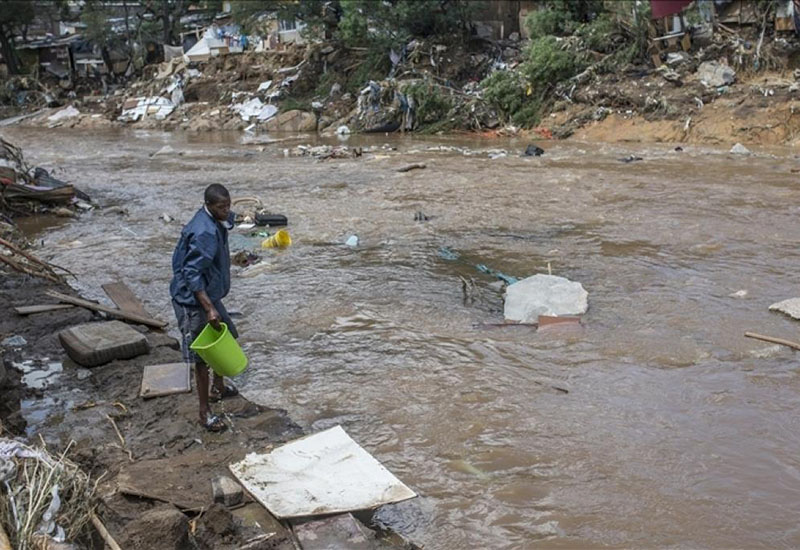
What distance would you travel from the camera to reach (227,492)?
3188mm

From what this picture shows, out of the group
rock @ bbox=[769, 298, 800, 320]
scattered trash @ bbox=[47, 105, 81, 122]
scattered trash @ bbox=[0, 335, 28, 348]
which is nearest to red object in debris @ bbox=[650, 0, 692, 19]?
rock @ bbox=[769, 298, 800, 320]

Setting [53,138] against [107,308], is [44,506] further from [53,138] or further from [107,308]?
[53,138]

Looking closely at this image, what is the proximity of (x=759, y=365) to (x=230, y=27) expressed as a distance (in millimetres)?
31124

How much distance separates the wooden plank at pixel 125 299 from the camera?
6091mm

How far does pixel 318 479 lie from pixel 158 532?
31.1 inches

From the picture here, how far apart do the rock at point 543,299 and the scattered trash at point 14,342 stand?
3710mm

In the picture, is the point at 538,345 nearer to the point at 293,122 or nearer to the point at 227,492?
the point at 227,492

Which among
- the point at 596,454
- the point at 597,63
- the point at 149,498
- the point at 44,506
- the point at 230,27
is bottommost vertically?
the point at 596,454

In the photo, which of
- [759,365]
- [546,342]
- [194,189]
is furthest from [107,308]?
[194,189]

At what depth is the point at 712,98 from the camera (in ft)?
52.7

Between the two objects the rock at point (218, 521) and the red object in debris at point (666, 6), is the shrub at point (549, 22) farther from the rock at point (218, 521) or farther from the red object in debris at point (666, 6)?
the rock at point (218, 521)

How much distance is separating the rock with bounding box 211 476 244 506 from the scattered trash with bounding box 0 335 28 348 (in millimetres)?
2724

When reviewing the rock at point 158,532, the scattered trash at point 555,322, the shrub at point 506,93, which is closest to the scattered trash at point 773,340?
the scattered trash at point 555,322

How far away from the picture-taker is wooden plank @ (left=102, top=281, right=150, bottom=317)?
20.0 ft
